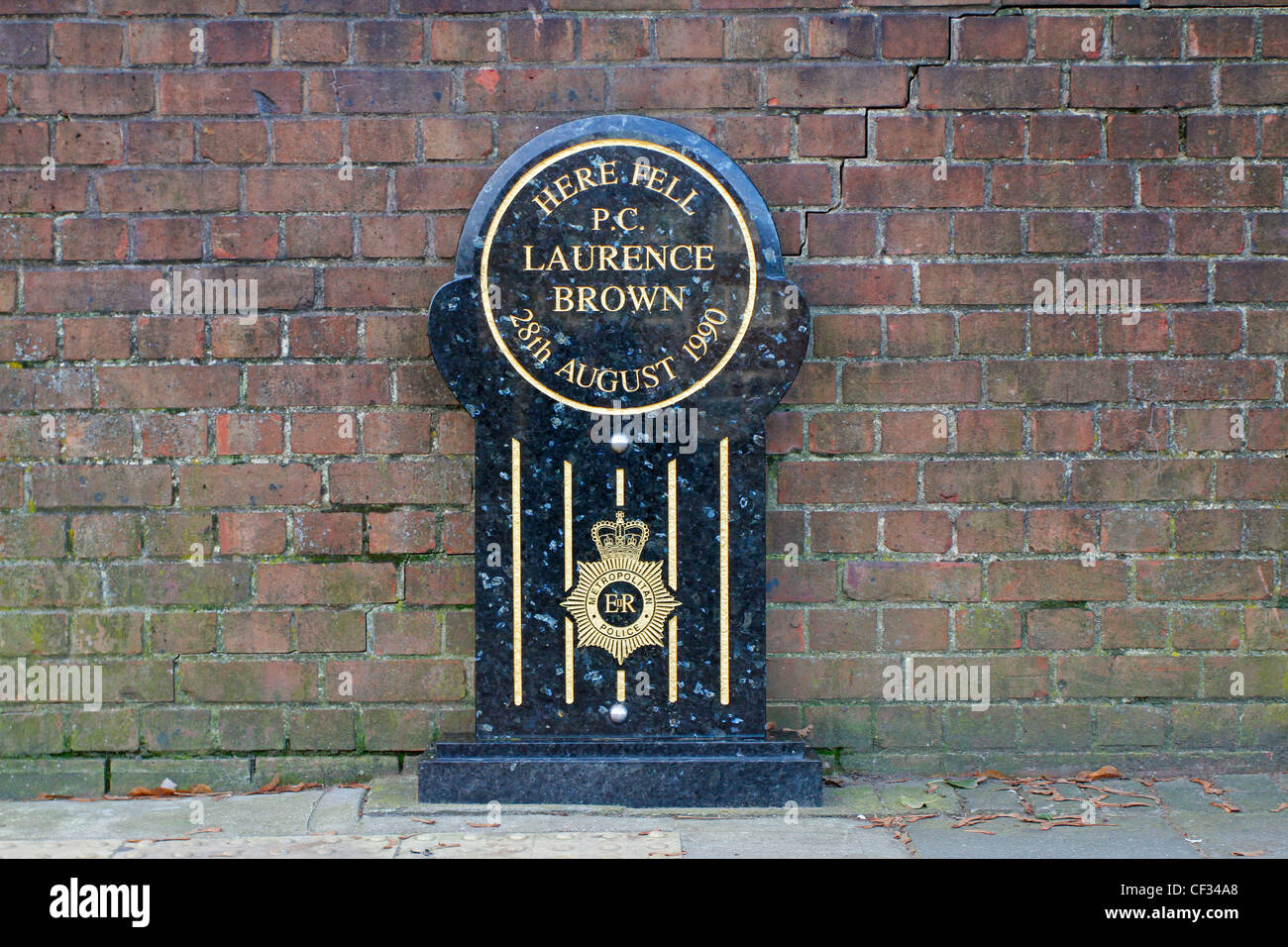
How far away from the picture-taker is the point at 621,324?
10.9 ft

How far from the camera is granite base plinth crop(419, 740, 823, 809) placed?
3305 millimetres

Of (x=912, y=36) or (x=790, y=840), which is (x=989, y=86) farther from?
(x=790, y=840)

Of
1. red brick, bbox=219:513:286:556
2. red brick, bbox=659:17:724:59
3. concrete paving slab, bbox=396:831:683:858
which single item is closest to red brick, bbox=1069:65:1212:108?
red brick, bbox=659:17:724:59

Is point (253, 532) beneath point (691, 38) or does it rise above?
beneath

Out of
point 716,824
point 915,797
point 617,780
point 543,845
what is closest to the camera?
point 543,845

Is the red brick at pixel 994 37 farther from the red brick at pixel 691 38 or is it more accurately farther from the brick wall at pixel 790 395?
the red brick at pixel 691 38

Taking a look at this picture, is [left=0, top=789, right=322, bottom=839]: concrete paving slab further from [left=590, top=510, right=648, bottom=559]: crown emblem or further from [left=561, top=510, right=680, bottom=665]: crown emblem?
[left=590, top=510, right=648, bottom=559]: crown emblem

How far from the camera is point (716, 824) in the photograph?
125 inches

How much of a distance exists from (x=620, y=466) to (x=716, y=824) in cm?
95

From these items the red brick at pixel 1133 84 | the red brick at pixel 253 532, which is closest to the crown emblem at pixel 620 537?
the red brick at pixel 253 532

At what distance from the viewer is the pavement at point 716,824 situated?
3027 millimetres

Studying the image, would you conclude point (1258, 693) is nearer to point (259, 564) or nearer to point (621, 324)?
point (621, 324)

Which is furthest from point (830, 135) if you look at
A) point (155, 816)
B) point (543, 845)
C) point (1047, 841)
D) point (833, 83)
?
point (155, 816)

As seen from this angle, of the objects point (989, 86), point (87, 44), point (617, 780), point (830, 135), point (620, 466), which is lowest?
point (617, 780)
